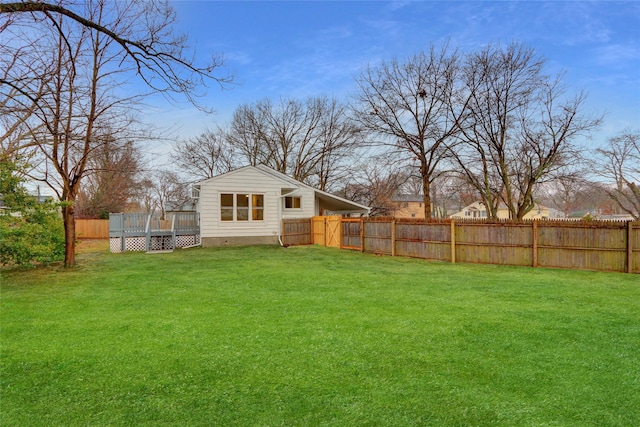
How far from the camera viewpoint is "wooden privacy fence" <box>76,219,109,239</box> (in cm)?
2385

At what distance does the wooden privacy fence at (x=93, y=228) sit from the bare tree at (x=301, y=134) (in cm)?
1212

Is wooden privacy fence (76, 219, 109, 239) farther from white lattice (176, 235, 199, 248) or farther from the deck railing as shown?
white lattice (176, 235, 199, 248)

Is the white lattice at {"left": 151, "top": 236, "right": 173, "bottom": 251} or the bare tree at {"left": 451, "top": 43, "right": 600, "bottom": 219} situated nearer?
the white lattice at {"left": 151, "top": 236, "right": 173, "bottom": 251}

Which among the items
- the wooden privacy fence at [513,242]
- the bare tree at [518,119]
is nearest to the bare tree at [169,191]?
the wooden privacy fence at [513,242]

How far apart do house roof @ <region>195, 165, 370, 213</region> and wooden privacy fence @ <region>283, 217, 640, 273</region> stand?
4.94 metres

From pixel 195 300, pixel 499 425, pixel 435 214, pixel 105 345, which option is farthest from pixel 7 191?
pixel 435 214

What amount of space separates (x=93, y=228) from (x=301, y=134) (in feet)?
52.6

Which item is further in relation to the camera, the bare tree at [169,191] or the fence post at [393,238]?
the bare tree at [169,191]

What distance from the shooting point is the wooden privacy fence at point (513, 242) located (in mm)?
9594

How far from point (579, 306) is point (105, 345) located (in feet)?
22.2

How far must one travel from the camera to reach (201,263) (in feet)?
37.1

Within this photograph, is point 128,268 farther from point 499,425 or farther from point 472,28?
point 472,28

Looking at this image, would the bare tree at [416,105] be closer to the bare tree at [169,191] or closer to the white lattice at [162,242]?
the white lattice at [162,242]

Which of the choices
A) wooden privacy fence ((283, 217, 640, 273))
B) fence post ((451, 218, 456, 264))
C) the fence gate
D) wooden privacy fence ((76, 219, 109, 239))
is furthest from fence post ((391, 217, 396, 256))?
wooden privacy fence ((76, 219, 109, 239))
